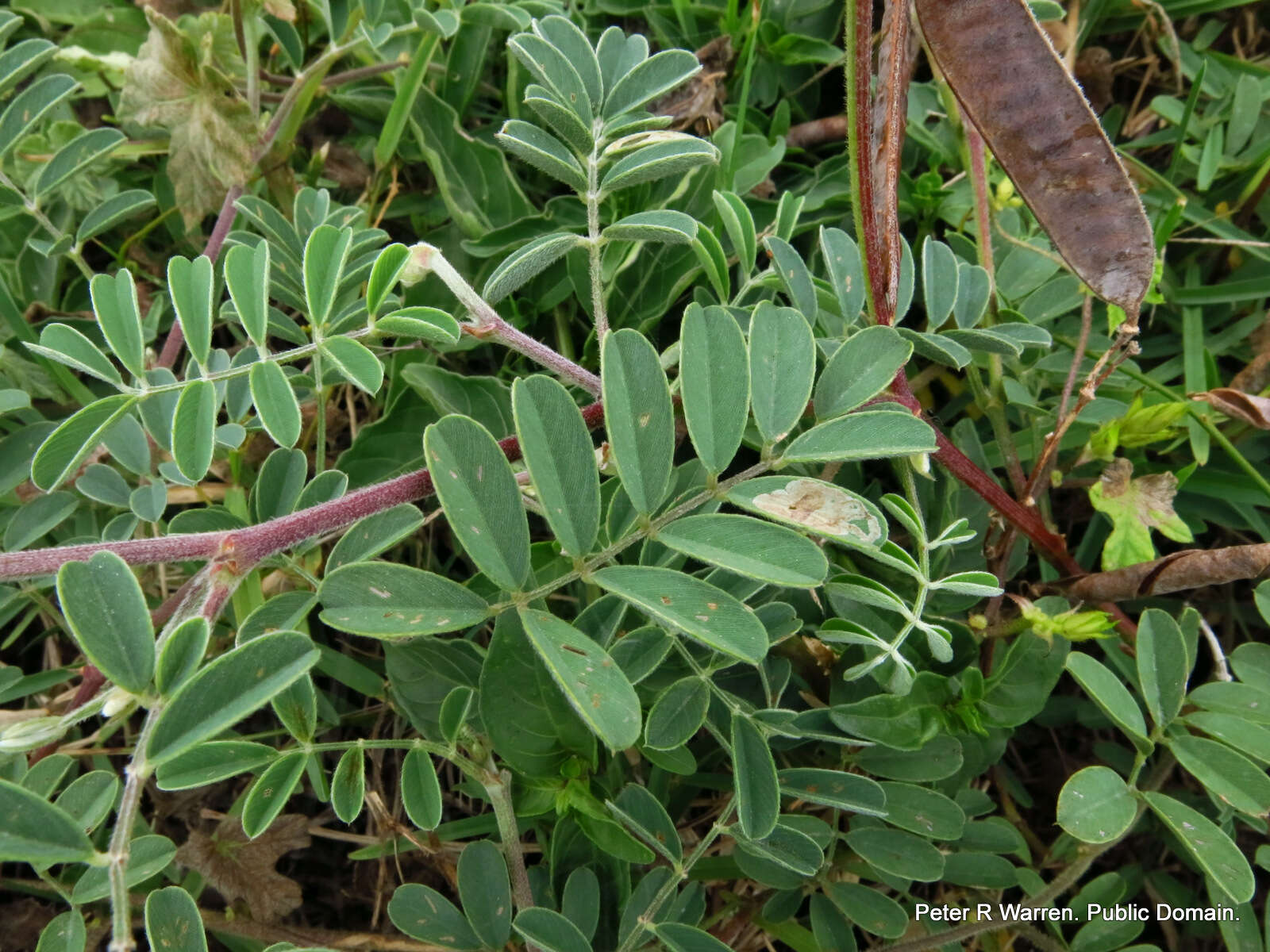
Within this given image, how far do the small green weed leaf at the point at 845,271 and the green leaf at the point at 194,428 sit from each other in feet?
3.02

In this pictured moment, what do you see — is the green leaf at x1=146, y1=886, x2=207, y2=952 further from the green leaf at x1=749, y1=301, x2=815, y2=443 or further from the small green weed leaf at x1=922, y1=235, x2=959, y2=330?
the small green weed leaf at x1=922, y1=235, x2=959, y2=330

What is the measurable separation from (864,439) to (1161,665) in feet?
2.28

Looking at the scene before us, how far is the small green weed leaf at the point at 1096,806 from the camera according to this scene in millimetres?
1203

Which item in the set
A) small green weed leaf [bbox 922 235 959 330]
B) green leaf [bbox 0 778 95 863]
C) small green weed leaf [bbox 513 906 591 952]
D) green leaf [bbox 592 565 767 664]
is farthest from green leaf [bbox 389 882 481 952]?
small green weed leaf [bbox 922 235 959 330]

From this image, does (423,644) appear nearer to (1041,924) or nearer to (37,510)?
(37,510)

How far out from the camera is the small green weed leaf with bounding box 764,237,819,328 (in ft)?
4.39

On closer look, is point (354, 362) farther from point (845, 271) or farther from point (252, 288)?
point (845, 271)

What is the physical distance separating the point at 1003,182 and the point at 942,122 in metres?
0.27

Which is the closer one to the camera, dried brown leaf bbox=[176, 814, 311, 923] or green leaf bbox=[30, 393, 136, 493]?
green leaf bbox=[30, 393, 136, 493]

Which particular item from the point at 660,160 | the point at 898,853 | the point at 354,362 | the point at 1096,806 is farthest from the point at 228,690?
the point at 1096,806

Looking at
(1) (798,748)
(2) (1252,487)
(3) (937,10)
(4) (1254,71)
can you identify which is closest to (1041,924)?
(1) (798,748)

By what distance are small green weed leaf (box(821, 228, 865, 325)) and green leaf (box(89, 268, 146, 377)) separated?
3.31 feet

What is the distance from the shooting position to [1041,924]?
5.30 ft

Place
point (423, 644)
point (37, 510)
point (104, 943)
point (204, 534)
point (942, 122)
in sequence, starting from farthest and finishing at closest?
point (942, 122)
point (104, 943)
point (37, 510)
point (423, 644)
point (204, 534)
